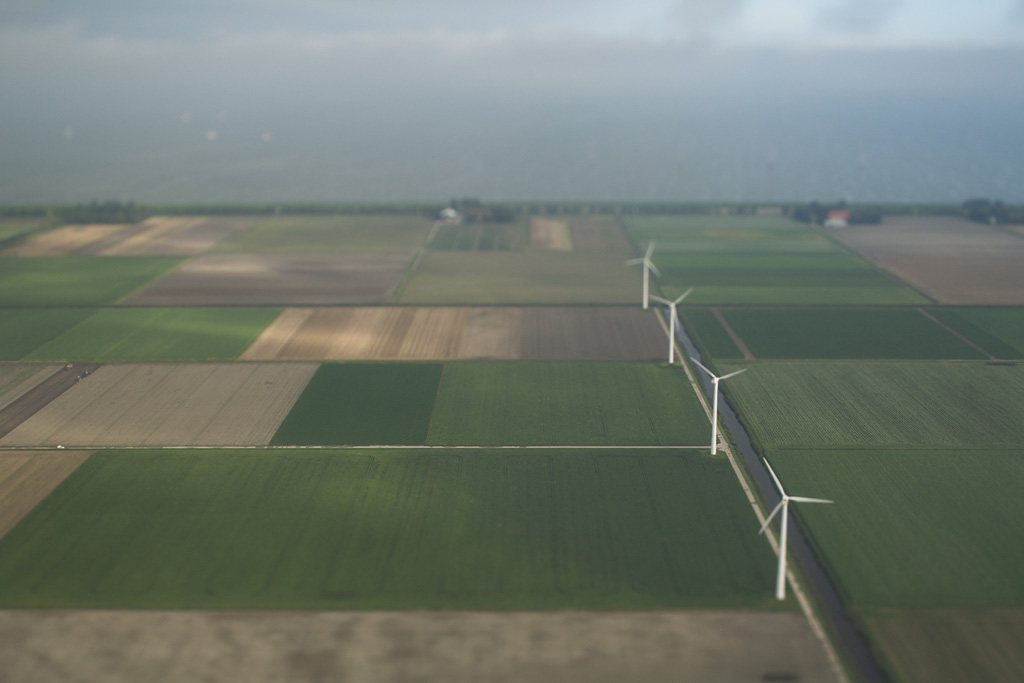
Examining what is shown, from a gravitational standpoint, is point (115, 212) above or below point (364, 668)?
above

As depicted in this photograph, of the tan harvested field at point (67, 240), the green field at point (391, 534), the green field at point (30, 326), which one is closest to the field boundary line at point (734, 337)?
the green field at point (391, 534)

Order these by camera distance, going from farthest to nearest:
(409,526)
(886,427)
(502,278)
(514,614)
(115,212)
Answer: (115,212) → (502,278) → (886,427) → (409,526) → (514,614)

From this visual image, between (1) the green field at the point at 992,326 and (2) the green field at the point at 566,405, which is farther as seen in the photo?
(1) the green field at the point at 992,326

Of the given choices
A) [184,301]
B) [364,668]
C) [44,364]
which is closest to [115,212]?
[184,301]

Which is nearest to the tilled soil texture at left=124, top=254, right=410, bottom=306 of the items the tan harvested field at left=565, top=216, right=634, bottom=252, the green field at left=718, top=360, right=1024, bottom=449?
the tan harvested field at left=565, top=216, right=634, bottom=252

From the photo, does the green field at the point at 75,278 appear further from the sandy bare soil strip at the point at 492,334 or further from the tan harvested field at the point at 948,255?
the tan harvested field at the point at 948,255

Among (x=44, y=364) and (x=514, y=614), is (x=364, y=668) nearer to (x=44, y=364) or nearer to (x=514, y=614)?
(x=514, y=614)

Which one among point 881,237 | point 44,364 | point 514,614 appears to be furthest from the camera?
point 881,237
